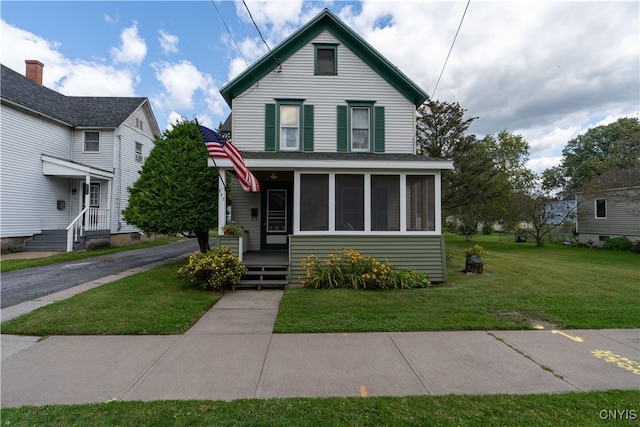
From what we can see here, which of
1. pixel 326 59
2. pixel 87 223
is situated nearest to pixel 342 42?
pixel 326 59

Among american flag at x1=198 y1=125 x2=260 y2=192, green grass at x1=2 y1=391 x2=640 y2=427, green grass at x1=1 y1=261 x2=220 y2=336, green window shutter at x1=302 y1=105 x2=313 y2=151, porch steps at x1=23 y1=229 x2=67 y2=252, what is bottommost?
green grass at x1=2 y1=391 x2=640 y2=427

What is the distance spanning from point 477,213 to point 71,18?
2876 cm

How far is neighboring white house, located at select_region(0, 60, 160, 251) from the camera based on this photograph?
512 inches

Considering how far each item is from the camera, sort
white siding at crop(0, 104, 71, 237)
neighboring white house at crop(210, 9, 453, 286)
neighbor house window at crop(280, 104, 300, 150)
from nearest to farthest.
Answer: neighboring white house at crop(210, 9, 453, 286) → neighbor house window at crop(280, 104, 300, 150) → white siding at crop(0, 104, 71, 237)

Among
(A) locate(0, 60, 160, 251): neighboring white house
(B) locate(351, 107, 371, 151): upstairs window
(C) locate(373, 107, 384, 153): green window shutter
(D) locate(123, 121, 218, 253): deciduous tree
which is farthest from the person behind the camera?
(A) locate(0, 60, 160, 251): neighboring white house

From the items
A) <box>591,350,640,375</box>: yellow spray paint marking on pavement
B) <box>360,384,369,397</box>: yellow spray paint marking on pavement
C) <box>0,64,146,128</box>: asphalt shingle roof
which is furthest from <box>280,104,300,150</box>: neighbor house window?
<box>0,64,146,128</box>: asphalt shingle roof

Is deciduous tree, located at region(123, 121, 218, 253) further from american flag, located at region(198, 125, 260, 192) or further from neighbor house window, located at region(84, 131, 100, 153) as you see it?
neighbor house window, located at region(84, 131, 100, 153)

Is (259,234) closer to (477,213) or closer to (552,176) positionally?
(477,213)

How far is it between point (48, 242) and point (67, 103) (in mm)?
9408

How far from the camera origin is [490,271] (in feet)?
33.1

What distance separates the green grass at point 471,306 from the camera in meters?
5.03

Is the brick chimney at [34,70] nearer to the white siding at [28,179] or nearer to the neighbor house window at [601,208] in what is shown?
the white siding at [28,179]

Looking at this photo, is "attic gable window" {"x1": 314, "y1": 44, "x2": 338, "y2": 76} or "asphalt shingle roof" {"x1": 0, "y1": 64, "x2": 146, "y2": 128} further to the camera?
"asphalt shingle roof" {"x1": 0, "y1": 64, "x2": 146, "y2": 128}

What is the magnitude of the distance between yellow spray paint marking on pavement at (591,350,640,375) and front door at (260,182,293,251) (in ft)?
27.0
